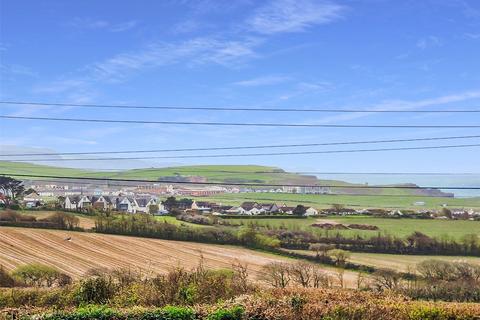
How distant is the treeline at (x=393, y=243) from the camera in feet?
84.0

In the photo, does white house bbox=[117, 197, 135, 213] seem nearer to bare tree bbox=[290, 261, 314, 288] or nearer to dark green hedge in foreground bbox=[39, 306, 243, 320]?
bare tree bbox=[290, 261, 314, 288]

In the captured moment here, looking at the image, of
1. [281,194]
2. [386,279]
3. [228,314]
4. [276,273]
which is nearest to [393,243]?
[386,279]

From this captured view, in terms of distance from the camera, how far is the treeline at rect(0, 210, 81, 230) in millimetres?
27109

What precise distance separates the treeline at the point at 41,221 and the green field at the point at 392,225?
899cm

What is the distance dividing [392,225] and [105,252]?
14.9m

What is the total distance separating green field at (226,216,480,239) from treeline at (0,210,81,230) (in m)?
8.99

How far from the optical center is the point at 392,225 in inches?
1091

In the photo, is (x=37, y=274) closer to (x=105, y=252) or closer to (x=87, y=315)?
(x=105, y=252)

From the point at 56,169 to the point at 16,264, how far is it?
18513mm

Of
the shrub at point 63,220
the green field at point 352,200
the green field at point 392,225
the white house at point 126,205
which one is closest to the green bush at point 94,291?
the shrub at point 63,220

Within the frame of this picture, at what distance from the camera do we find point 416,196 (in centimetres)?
2859

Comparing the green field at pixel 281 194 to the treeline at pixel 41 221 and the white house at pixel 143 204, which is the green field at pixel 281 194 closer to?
the treeline at pixel 41 221

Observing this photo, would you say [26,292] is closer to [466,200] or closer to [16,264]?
[16,264]

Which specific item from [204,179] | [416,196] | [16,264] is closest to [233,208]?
[204,179]
